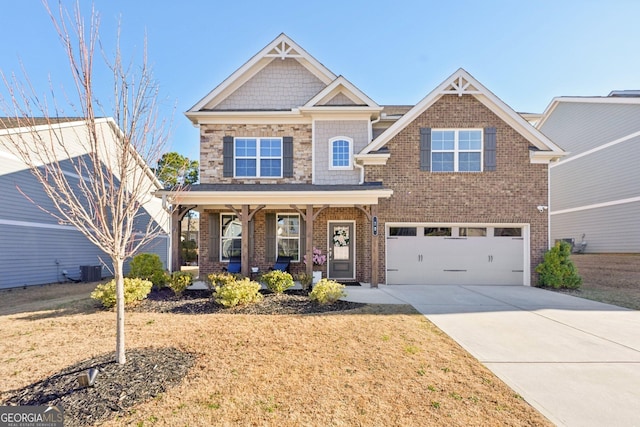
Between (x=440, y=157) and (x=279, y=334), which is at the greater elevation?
(x=440, y=157)

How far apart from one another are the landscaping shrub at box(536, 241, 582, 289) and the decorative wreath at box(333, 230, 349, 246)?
22.2 ft

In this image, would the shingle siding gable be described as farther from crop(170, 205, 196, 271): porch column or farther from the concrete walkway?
the concrete walkway

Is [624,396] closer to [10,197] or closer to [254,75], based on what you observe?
[254,75]

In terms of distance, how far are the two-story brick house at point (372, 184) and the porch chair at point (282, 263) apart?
295 mm

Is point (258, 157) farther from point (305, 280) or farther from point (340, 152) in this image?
point (305, 280)

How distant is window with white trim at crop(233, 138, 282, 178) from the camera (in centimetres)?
1231

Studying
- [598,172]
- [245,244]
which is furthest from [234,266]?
[598,172]

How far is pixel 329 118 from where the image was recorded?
12180mm

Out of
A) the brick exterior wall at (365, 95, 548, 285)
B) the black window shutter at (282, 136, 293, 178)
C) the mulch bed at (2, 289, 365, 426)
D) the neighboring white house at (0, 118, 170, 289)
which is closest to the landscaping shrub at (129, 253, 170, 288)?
the neighboring white house at (0, 118, 170, 289)

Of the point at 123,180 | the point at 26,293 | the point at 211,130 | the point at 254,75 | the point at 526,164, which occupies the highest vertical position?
the point at 254,75

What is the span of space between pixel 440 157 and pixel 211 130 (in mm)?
8758

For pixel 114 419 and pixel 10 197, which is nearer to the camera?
pixel 114 419

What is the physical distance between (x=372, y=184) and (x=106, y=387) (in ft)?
30.1

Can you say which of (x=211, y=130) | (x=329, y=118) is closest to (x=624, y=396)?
(x=329, y=118)
